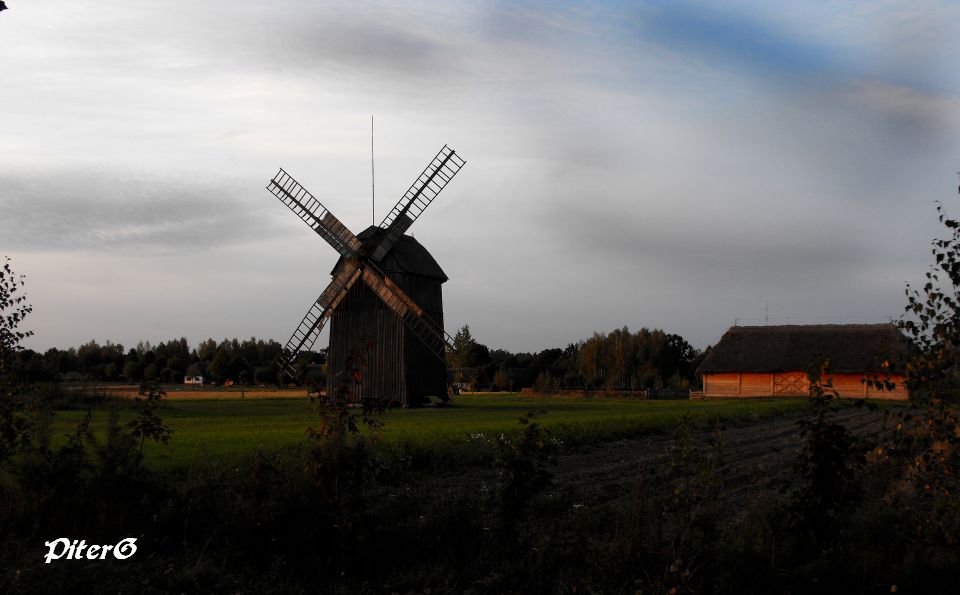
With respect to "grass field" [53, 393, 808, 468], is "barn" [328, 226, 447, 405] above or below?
above

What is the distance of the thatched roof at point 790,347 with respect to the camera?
6256cm

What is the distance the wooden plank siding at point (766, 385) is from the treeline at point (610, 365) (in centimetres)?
2154

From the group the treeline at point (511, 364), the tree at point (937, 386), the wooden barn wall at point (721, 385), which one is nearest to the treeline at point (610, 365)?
the treeline at point (511, 364)

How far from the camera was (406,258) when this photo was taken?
142 feet

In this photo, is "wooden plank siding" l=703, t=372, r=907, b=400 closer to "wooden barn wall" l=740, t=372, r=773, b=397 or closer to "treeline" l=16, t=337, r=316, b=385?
"wooden barn wall" l=740, t=372, r=773, b=397

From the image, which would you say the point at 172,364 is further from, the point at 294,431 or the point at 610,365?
the point at 294,431

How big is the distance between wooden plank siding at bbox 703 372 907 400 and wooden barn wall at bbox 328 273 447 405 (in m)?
30.9

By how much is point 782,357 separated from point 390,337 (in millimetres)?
34997

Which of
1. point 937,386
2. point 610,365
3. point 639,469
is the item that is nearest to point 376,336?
point 639,469

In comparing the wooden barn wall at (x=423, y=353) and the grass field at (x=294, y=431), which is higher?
the wooden barn wall at (x=423, y=353)

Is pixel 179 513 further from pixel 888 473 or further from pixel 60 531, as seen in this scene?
pixel 888 473

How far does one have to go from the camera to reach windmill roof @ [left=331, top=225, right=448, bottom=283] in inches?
1666

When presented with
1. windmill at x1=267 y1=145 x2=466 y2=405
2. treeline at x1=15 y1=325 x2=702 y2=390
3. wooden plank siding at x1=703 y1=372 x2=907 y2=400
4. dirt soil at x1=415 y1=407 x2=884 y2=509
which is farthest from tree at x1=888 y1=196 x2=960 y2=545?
treeline at x1=15 y1=325 x2=702 y2=390

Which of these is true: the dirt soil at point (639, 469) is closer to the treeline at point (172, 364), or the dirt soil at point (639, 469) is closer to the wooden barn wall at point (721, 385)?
the wooden barn wall at point (721, 385)
